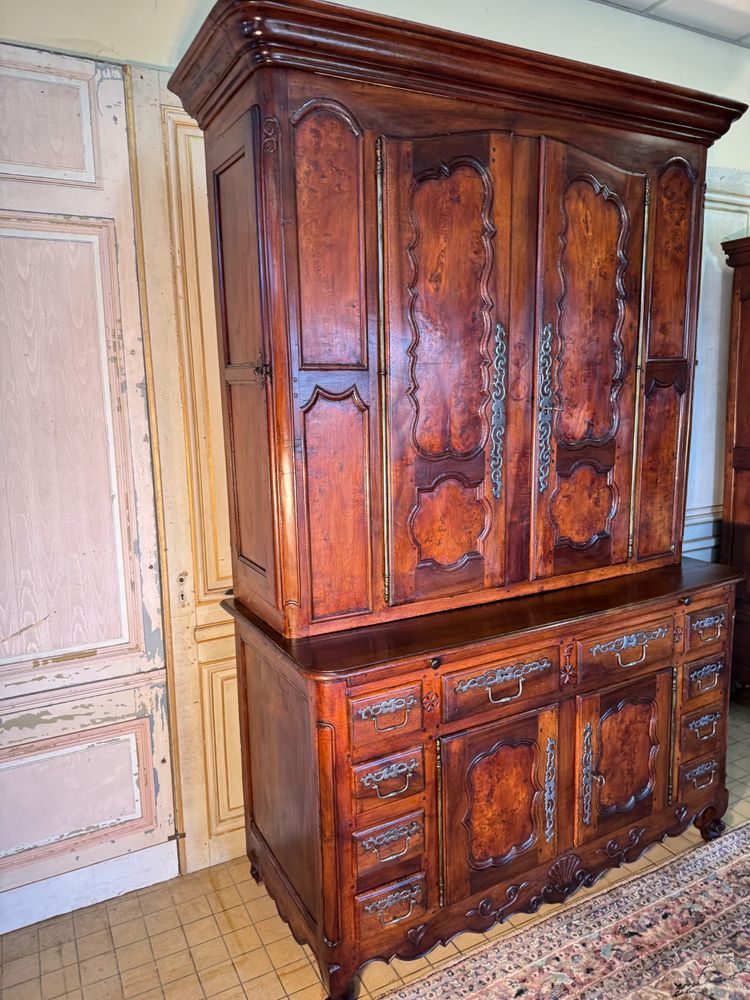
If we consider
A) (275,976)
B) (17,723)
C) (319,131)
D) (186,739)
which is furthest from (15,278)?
(275,976)

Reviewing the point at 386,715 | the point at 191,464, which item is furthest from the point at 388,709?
the point at 191,464

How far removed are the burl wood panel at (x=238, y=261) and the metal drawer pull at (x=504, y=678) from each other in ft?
3.19

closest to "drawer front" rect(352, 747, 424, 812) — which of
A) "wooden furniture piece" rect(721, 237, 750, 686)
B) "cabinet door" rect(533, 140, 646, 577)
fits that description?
"cabinet door" rect(533, 140, 646, 577)

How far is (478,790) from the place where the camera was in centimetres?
181

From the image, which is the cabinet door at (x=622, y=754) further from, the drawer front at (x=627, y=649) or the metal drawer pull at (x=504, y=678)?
the metal drawer pull at (x=504, y=678)

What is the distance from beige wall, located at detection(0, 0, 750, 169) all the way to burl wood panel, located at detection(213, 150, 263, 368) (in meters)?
0.48

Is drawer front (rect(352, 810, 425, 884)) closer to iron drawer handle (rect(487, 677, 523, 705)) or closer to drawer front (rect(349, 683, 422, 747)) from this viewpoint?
drawer front (rect(349, 683, 422, 747))

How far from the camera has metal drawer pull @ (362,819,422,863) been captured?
1665 mm

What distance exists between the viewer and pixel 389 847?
169cm

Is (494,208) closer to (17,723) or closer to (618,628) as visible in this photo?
(618,628)

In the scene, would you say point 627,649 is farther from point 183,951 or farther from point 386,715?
point 183,951

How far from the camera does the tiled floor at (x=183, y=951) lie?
1797mm

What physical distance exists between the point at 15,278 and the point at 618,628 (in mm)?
1927

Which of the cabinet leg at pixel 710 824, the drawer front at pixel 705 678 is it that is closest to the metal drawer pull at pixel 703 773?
the cabinet leg at pixel 710 824
